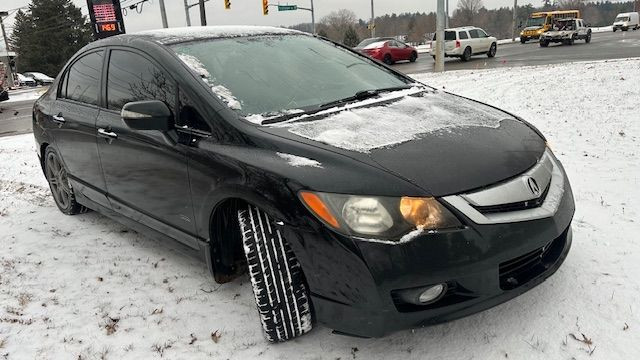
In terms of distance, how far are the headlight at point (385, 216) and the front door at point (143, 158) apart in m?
1.06

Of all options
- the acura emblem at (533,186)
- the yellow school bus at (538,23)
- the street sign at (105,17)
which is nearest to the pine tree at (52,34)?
the street sign at (105,17)

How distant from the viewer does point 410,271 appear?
1968 mm

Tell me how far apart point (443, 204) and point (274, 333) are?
3.40ft

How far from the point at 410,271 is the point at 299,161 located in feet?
2.23

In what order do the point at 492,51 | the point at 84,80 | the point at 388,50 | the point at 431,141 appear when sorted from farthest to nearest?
1. the point at 492,51
2. the point at 388,50
3. the point at 84,80
4. the point at 431,141

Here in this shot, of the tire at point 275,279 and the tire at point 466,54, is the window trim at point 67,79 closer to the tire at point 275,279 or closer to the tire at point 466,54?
the tire at point 275,279

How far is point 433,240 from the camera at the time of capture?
1977 mm

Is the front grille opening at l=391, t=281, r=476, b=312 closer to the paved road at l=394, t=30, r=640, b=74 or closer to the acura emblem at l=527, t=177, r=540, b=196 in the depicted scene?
the acura emblem at l=527, t=177, r=540, b=196

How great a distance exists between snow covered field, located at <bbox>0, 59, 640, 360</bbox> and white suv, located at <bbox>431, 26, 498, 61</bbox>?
65.4ft

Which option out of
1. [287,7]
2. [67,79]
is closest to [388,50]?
[287,7]

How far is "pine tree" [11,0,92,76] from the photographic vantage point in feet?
164

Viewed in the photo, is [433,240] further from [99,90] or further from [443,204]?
[99,90]

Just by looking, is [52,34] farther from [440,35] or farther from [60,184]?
[60,184]

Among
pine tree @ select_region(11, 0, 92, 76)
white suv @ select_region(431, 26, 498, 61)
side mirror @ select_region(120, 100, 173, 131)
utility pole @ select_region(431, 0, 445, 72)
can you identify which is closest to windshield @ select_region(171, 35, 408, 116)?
side mirror @ select_region(120, 100, 173, 131)
